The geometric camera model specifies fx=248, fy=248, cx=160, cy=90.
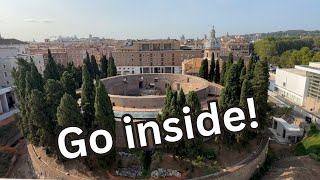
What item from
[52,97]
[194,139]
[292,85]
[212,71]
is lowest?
[292,85]

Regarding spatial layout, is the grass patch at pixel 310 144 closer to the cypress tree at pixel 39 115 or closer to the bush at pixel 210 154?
the bush at pixel 210 154

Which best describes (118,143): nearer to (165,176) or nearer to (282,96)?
(165,176)

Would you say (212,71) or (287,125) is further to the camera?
(212,71)

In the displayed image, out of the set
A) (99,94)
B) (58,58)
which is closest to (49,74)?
(99,94)

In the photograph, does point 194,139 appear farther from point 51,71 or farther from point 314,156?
point 51,71

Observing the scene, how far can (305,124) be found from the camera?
27625mm

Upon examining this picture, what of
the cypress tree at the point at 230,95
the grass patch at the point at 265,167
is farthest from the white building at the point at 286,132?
the cypress tree at the point at 230,95

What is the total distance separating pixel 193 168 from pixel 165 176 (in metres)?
2.17

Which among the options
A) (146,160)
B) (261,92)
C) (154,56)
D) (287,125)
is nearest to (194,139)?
(146,160)

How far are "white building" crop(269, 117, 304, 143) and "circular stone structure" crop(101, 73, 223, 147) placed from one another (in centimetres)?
772

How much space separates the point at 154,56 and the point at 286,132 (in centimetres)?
4181

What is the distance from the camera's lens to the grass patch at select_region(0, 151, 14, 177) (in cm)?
2092

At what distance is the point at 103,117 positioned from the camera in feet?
54.6

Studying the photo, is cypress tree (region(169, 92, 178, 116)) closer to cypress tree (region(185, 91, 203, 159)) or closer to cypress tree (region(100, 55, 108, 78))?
cypress tree (region(185, 91, 203, 159))
